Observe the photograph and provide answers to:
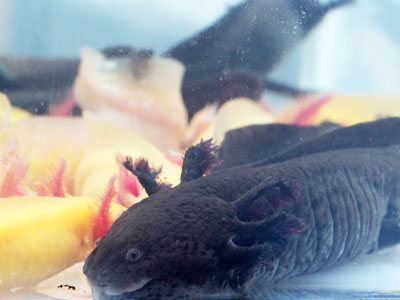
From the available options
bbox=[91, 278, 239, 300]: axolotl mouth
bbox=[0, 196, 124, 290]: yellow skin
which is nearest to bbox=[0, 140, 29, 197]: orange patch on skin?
bbox=[0, 196, 124, 290]: yellow skin

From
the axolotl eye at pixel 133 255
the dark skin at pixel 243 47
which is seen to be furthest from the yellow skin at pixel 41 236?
the dark skin at pixel 243 47

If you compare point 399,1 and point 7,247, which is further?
point 399,1

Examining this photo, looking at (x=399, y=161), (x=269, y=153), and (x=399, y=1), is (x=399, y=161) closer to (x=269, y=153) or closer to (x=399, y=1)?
(x=269, y=153)

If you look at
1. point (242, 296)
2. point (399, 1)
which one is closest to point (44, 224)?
point (242, 296)

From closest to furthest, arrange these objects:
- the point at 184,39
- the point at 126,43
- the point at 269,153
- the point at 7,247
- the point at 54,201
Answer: the point at 7,247, the point at 54,201, the point at 269,153, the point at 184,39, the point at 126,43

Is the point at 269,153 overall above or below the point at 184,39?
below

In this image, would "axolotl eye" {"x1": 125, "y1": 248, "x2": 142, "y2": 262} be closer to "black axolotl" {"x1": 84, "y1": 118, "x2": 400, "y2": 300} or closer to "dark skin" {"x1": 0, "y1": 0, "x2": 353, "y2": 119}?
"black axolotl" {"x1": 84, "y1": 118, "x2": 400, "y2": 300}

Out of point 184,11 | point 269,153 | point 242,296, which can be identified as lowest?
point 242,296

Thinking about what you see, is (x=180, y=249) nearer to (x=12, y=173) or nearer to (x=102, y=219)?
(x=102, y=219)
